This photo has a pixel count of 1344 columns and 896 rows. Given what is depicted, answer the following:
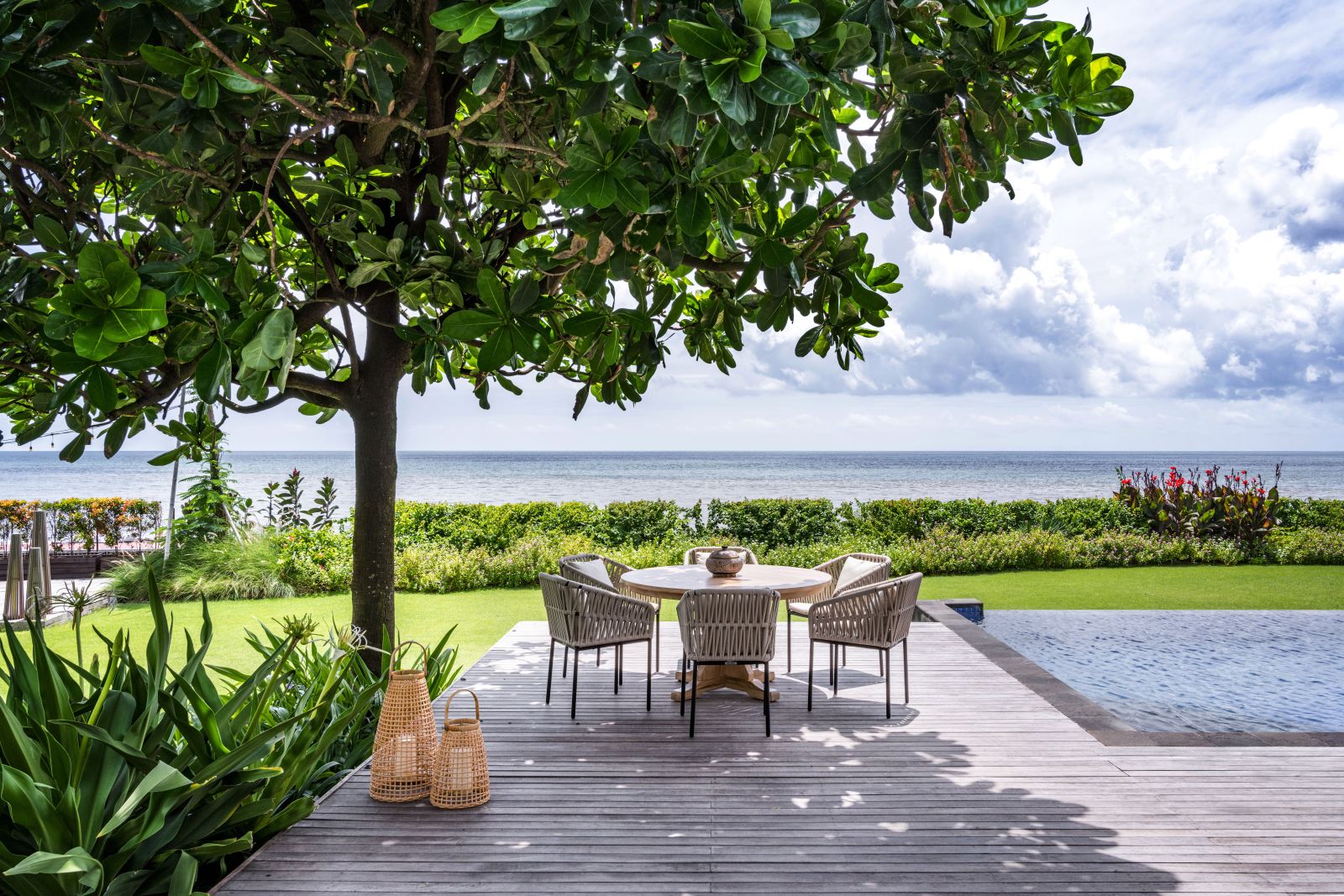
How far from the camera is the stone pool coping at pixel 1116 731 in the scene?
3998 mm

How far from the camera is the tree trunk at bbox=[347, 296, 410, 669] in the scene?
3.92m

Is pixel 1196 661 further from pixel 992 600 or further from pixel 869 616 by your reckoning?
pixel 869 616

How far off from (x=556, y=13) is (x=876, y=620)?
13.3 feet

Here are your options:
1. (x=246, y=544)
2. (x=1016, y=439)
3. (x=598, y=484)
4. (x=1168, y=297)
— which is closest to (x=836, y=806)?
(x=246, y=544)

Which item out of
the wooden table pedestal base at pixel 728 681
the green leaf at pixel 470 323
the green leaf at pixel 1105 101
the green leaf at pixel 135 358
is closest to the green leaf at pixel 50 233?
the green leaf at pixel 135 358

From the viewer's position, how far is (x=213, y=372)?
5.53 feet

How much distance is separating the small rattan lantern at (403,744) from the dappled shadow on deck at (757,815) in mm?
92

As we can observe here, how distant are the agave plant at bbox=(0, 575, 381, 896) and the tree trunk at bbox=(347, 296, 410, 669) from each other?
2.72ft

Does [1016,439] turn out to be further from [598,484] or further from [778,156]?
[778,156]

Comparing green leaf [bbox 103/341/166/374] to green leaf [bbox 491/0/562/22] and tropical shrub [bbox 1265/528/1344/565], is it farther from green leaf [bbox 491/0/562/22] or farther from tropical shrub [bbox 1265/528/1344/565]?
tropical shrub [bbox 1265/528/1344/565]

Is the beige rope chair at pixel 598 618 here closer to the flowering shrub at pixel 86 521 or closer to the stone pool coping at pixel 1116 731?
the stone pool coping at pixel 1116 731

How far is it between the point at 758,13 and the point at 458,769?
10.1 feet

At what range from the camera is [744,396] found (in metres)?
49.6

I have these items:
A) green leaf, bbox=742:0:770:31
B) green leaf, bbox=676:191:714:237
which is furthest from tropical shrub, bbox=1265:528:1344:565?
green leaf, bbox=742:0:770:31
